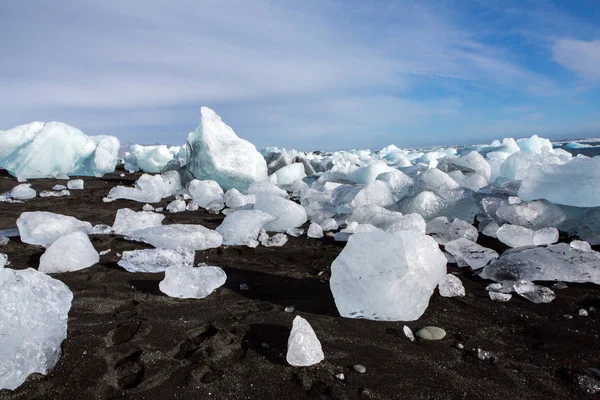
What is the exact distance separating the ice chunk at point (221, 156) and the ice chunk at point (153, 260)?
12.3ft

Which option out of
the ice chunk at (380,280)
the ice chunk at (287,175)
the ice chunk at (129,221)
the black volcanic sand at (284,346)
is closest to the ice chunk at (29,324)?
the black volcanic sand at (284,346)

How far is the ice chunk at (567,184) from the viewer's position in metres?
3.20

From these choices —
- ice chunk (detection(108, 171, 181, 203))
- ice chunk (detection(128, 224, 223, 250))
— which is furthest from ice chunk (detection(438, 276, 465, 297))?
ice chunk (detection(108, 171, 181, 203))

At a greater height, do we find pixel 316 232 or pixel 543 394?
pixel 543 394

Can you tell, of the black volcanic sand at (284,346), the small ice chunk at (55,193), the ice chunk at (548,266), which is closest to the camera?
the black volcanic sand at (284,346)

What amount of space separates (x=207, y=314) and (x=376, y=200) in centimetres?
283

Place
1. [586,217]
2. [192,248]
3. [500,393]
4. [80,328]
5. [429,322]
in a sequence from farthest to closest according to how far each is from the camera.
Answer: [586,217], [192,248], [429,322], [80,328], [500,393]

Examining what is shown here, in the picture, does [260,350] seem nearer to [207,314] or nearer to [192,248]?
[207,314]

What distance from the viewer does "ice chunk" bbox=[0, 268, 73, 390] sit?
1422 mm

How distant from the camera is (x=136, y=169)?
10320 mm

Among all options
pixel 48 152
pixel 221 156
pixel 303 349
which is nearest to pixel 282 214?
pixel 303 349

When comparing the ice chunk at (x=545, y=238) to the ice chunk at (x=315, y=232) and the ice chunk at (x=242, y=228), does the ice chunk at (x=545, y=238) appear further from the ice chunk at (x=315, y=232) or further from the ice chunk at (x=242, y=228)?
the ice chunk at (x=242, y=228)

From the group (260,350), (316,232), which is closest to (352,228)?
(316,232)

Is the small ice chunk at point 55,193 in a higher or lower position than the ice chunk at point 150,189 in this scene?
lower
